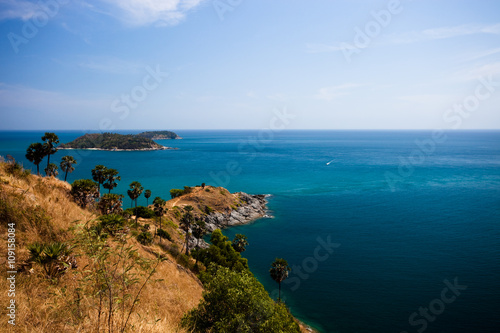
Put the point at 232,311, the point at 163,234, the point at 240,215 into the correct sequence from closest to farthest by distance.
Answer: the point at 232,311 → the point at 163,234 → the point at 240,215

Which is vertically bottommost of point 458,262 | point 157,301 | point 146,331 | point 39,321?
point 458,262

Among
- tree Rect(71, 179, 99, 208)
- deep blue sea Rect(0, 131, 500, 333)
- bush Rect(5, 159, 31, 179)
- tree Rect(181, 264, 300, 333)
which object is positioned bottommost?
deep blue sea Rect(0, 131, 500, 333)

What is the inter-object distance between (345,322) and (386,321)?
5.65 meters

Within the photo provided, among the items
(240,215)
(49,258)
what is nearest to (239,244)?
(240,215)

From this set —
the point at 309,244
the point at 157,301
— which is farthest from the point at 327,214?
the point at 157,301

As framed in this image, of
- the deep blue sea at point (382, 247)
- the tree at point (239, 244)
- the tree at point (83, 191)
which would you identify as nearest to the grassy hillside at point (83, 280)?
the tree at point (83, 191)

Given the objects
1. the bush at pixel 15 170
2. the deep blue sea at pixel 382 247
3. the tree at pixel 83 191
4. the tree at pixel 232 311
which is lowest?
the deep blue sea at pixel 382 247

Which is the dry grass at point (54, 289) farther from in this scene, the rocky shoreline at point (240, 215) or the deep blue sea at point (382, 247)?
the rocky shoreline at point (240, 215)

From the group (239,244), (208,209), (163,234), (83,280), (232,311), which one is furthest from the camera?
(208,209)

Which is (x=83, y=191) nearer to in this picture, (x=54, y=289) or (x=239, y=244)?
(x=54, y=289)

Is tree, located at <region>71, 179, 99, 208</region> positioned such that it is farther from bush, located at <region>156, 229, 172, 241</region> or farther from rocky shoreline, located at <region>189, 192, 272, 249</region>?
rocky shoreline, located at <region>189, 192, 272, 249</region>

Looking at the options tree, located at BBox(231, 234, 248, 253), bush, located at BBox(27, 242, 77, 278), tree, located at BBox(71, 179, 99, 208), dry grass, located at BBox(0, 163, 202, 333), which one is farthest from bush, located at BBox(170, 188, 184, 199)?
bush, located at BBox(27, 242, 77, 278)

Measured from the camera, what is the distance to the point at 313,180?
4724 inches

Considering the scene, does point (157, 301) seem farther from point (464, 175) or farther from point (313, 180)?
point (464, 175)
